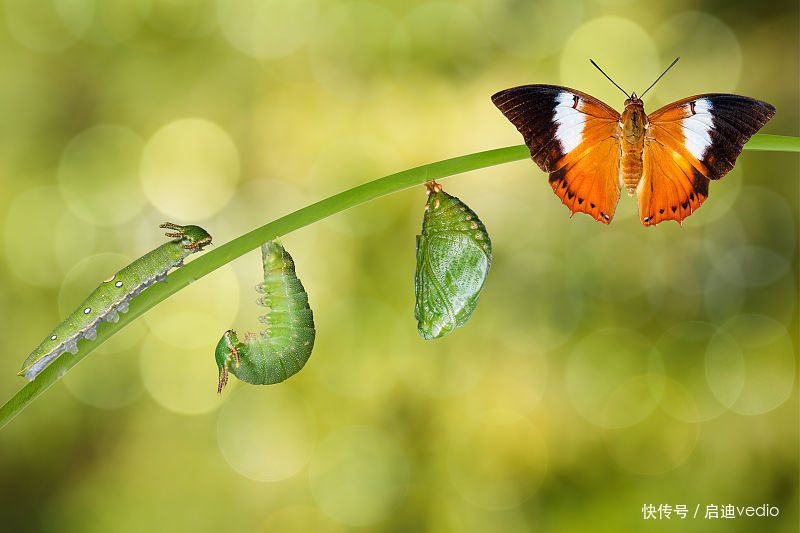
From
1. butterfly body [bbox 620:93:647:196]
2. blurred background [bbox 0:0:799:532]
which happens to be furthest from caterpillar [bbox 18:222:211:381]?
blurred background [bbox 0:0:799:532]

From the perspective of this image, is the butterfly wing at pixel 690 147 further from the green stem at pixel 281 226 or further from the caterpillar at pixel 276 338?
the caterpillar at pixel 276 338

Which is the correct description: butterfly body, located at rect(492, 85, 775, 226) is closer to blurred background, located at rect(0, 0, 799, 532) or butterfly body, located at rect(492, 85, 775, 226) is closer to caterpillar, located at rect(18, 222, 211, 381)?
caterpillar, located at rect(18, 222, 211, 381)

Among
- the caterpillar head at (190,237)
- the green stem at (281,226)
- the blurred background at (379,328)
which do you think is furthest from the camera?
the blurred background at (379,328)

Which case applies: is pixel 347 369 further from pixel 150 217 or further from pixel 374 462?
pixel 150 217

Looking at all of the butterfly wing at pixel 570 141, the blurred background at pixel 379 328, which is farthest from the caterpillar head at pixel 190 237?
the blurred background at pixel 379 328

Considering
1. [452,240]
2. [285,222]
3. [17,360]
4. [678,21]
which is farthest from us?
[678,21]

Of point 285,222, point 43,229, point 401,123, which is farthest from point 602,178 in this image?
point 43,229
